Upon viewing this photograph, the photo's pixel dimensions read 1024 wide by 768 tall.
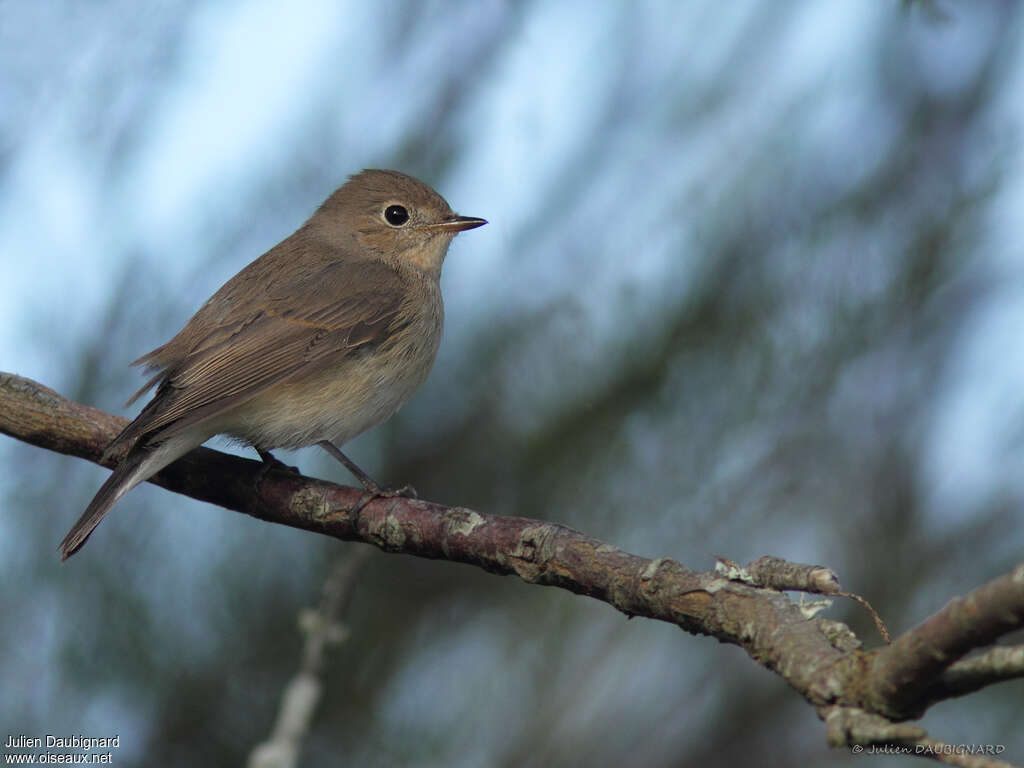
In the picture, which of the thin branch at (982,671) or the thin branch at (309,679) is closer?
the thin branch at (982,671)

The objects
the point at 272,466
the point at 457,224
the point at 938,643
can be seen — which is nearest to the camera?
the point at 938,643

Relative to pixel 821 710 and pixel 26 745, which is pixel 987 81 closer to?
pixel 821 710

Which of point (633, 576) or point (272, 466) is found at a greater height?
point (272, 466)

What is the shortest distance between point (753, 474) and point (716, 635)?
8.26 ft

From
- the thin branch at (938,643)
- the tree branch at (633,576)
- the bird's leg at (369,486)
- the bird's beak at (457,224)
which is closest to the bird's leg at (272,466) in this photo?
the tree branch at (633,576)

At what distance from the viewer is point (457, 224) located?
523cm

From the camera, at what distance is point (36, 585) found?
4.48 m

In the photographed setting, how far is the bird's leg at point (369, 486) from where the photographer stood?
3486 mm

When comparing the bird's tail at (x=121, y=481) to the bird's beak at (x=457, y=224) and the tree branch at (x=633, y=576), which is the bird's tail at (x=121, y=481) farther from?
the bird's beak at (x=457, y=224)

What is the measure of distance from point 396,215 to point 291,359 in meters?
1.27

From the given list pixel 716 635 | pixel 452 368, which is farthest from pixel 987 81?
pixel 716 635

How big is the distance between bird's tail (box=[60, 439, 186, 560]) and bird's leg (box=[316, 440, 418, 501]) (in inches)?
27.0

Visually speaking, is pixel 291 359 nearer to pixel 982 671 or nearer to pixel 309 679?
pixel 309 679

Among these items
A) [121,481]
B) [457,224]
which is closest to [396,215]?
[457,224]
